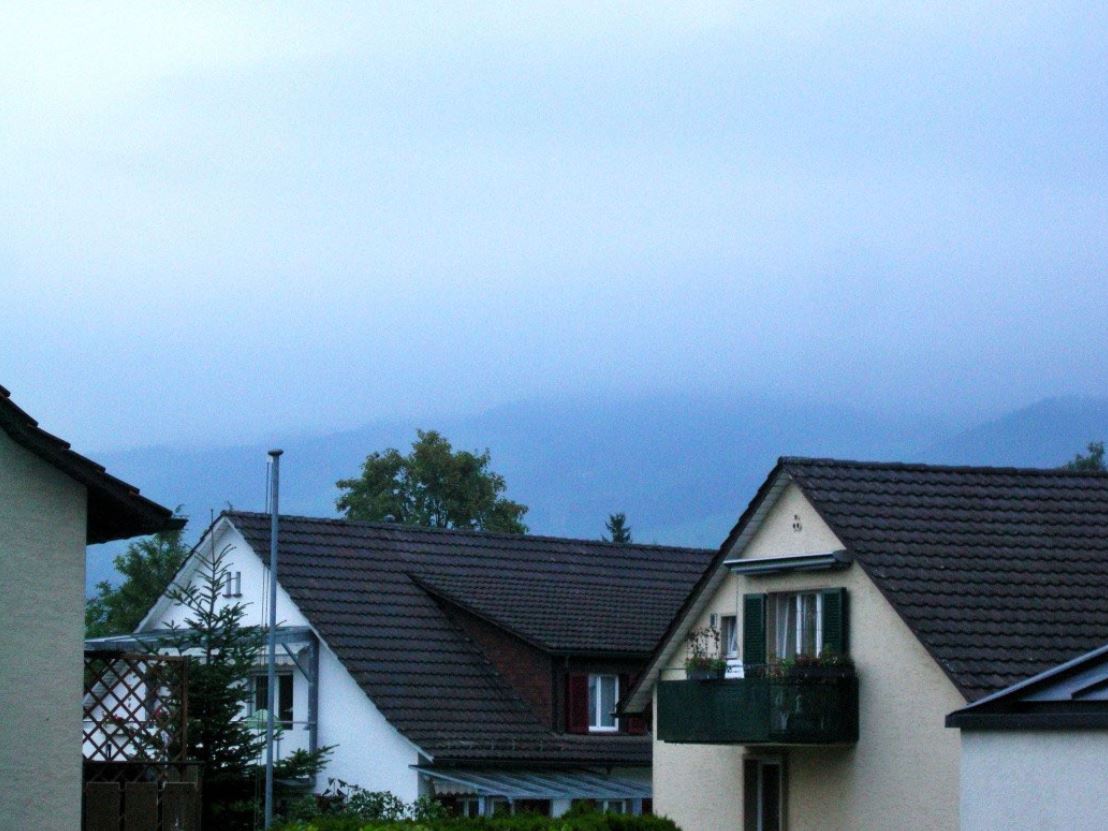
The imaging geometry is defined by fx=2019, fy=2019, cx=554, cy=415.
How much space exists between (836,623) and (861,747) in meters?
A: 1.96

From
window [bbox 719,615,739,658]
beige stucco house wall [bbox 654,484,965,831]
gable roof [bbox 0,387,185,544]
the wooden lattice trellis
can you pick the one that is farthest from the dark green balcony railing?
gable roof [bbox 0,387,185,544]

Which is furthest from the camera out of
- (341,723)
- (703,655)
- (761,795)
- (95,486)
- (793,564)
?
(341,723)

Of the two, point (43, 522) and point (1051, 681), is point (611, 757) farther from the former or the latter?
point (1051, 681)

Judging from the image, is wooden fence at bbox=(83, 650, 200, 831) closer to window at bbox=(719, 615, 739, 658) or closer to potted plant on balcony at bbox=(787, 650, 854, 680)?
potted plant on balcony at bbox=(787, 650, 854, 680)

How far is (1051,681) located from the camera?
54.7ft

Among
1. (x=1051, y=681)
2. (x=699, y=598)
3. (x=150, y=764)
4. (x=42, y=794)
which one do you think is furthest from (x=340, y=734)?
(x=1051, y=681)

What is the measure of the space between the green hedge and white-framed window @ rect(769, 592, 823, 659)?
7.32 meters

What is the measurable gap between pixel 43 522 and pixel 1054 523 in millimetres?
17771

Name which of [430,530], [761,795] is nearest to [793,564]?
[761,795]

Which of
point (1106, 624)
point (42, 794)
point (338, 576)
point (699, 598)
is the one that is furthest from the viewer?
point (338, 576)

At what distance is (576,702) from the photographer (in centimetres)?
4066

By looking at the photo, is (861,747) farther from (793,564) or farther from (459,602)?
(459,602)

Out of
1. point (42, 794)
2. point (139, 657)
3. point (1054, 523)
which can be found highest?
point (1054, 523)

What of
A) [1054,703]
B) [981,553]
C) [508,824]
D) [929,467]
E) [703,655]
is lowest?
[508,824]
